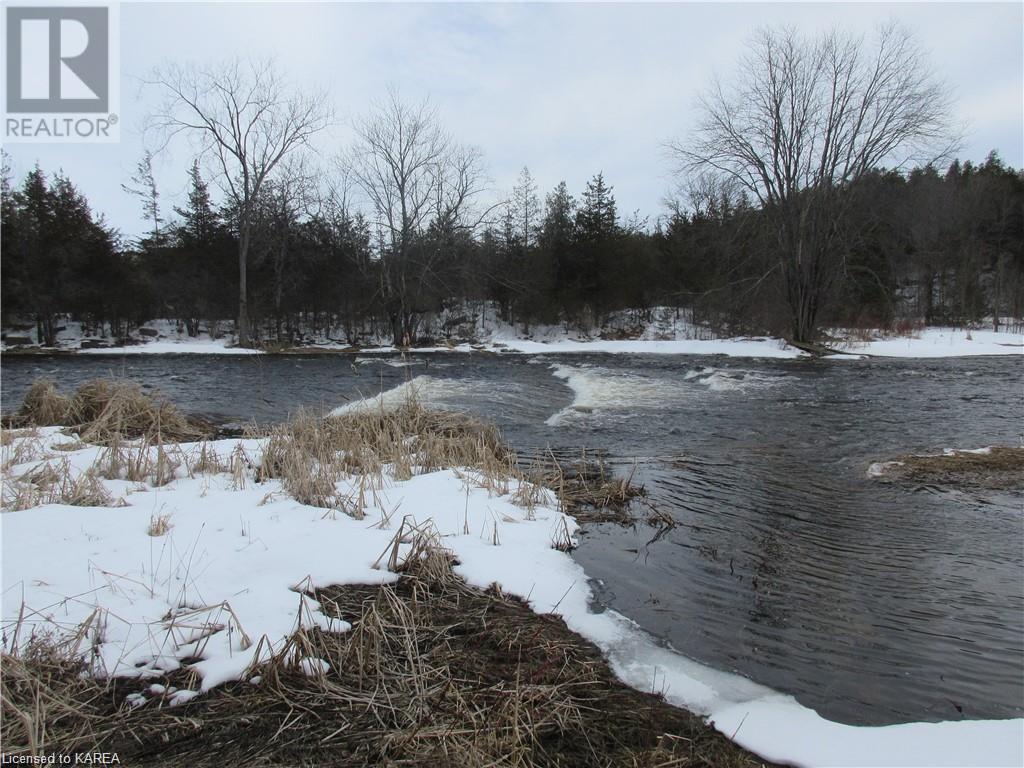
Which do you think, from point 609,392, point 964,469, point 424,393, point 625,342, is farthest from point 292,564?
point 625,342

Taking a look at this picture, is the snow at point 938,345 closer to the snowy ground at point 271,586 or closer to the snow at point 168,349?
the snowy ground at point 271,586

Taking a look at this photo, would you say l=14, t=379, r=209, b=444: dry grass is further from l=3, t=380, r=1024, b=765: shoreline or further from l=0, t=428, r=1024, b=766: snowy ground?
l=0, t=428, r=1024, b=766: snowy ground

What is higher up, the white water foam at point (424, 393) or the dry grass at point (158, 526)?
the white water foam at point (424, 393)

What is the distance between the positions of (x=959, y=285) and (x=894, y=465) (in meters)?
34.6

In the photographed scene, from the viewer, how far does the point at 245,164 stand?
28.9m

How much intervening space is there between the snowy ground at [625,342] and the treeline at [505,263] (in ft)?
3.05

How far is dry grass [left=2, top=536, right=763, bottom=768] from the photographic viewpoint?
1946 millimetres

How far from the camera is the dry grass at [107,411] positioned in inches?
Result: 286

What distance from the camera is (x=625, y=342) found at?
1206 inches

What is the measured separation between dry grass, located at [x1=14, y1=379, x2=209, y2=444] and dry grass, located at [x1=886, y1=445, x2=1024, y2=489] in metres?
8.63

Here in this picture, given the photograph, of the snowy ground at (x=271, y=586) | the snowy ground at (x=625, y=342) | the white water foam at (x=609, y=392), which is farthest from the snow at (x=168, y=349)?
the snowy ground at (x=271, y=586)

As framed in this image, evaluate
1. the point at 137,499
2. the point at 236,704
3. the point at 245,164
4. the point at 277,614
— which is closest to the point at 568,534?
the point at 277,614

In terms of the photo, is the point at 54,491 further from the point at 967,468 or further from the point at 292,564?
the point at 967,468

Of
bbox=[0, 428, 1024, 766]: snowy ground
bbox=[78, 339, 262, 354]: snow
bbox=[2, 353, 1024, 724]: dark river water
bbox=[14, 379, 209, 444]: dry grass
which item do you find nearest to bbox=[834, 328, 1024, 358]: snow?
bbox=[2, 353, 1024, 724]: dark river water
